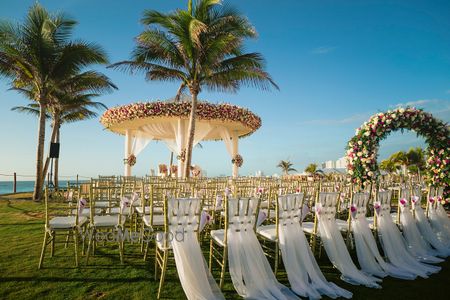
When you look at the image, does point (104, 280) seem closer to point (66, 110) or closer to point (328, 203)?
point (328, 203)

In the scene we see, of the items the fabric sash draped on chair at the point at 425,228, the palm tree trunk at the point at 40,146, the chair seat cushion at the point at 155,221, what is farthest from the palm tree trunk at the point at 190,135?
the fabric sash draped on chair at the point at 425,228

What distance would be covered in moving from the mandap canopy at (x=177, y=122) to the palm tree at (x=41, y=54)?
2.47 m

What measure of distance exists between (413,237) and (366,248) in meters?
1.36

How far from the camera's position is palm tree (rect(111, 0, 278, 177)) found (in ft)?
33.3

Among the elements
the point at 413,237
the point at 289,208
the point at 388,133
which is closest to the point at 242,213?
the point at 289,208

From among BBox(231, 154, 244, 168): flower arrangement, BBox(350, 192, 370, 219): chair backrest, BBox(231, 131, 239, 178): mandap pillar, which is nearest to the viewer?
BBox(350, 192, 370, 219): chair backrest

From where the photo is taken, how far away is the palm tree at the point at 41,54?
10828 millimetres

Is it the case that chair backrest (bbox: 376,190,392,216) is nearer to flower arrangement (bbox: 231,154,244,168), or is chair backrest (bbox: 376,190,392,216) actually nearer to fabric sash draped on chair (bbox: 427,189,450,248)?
fabric sash draped on chair (bbox: 427,189,450,248)

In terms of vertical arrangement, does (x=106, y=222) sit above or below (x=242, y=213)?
below

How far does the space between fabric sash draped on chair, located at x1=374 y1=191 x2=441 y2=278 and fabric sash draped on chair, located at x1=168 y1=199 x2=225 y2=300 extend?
2765 millimetres

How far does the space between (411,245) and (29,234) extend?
6953mm

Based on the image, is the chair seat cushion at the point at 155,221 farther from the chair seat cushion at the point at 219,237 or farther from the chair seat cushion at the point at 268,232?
the chair seat cushion at the point at 268,232

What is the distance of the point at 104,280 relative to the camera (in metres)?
3.46

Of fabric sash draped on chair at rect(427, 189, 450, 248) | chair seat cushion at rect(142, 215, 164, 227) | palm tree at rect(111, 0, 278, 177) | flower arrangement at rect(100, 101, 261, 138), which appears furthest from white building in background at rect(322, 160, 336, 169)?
chair seat cushion at rect(142, 215, 164, 227)
